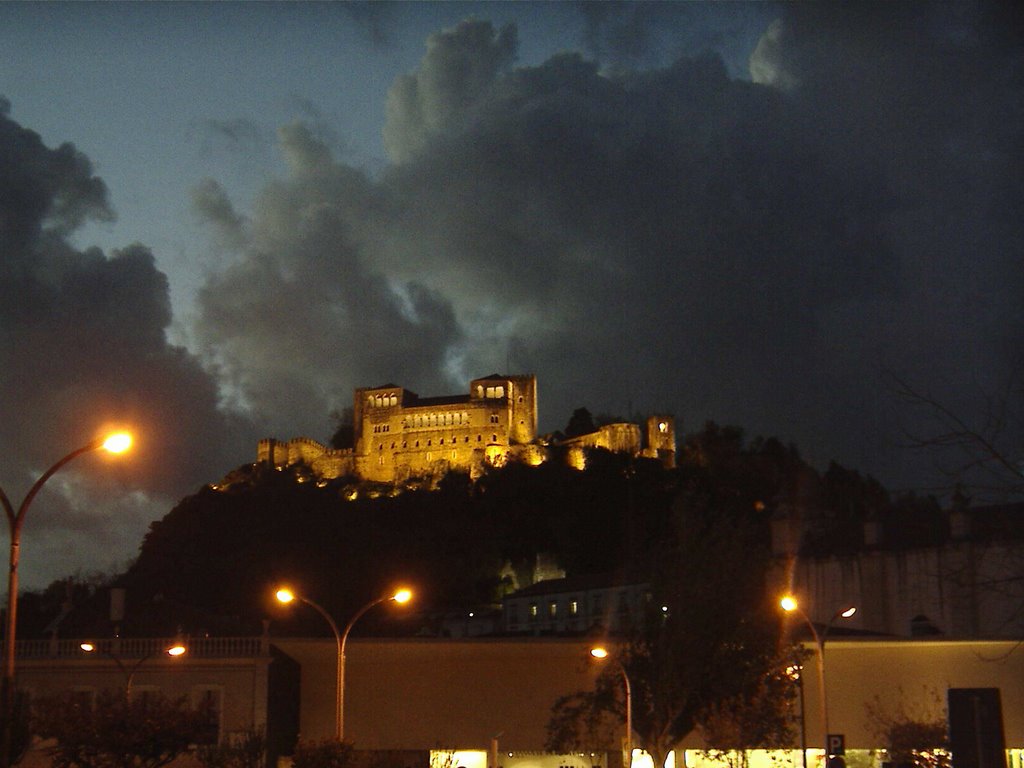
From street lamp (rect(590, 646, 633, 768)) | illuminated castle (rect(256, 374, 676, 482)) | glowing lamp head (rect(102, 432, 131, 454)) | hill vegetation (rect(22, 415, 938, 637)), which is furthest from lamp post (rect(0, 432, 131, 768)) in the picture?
illuminated castle (rect(256, 374, 676, 482))

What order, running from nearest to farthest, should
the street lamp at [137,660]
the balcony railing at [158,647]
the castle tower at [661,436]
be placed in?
the street lamp at [137,660] → the balcony railing at [158,647] → the castle tower at [661,436]

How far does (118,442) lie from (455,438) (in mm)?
129018

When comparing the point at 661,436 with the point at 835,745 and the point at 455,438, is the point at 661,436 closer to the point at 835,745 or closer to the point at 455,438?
the point at 455,438

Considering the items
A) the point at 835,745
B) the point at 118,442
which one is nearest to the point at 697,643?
the point at 835,745

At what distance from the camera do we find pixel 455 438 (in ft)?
474

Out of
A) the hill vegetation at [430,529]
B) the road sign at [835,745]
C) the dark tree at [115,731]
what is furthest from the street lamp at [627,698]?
the hill vegetation at [430,529]

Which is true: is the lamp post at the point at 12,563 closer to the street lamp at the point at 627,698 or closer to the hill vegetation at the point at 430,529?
the street lamp at the point at 627,698

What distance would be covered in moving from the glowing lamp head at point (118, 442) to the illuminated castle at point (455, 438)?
401 feet

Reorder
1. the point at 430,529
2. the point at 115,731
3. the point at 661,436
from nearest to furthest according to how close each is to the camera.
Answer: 1. the point at 115,731
2. the point at 430,529
3. the point at 661,436

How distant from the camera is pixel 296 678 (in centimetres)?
4209

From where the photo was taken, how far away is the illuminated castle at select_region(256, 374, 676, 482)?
13975cm

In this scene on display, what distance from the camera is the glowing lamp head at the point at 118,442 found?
51.0 feet

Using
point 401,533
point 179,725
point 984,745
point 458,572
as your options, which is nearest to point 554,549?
point 458,572

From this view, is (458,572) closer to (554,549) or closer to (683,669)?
(554,549)
